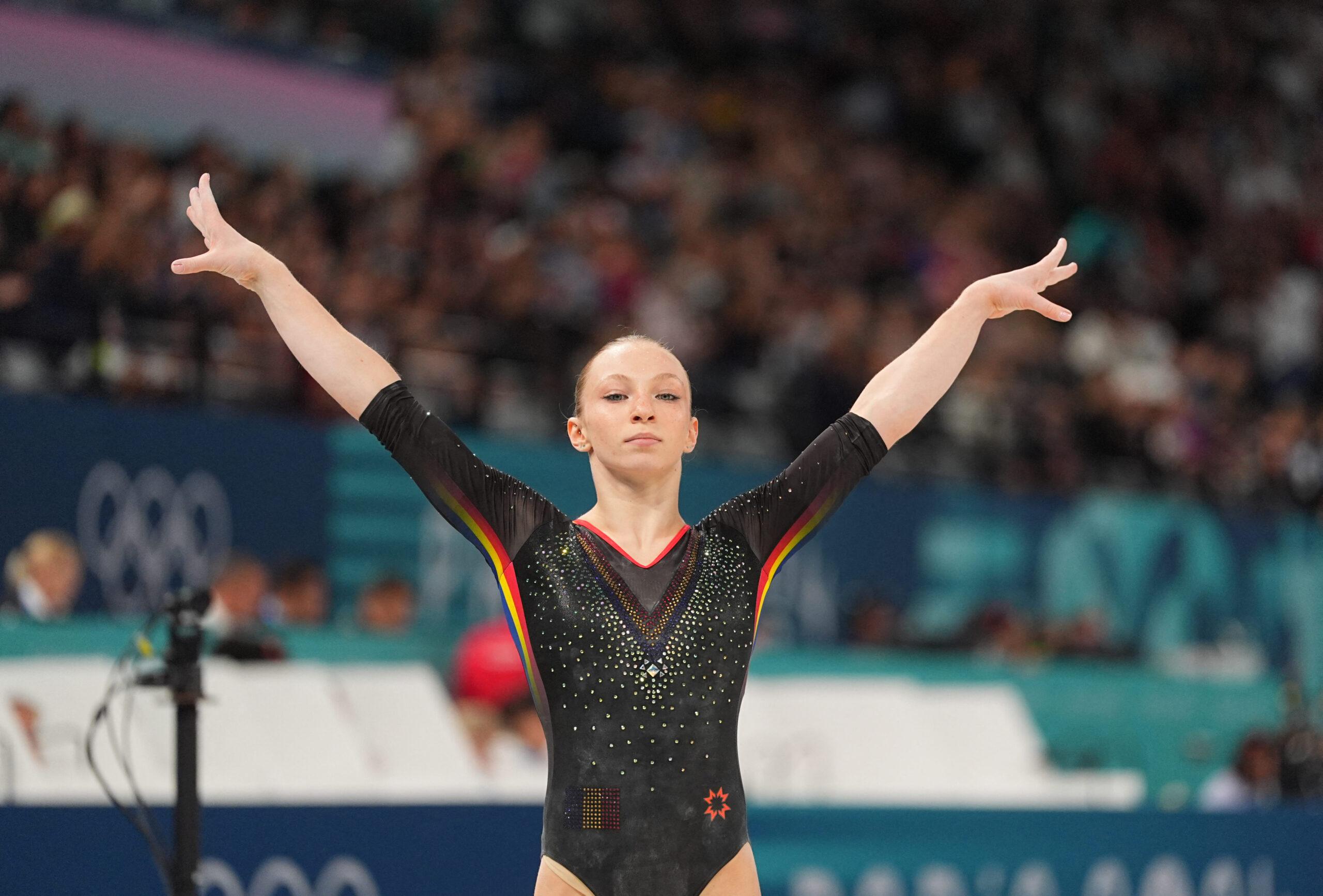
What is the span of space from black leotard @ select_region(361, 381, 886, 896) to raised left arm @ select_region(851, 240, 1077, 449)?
6cm

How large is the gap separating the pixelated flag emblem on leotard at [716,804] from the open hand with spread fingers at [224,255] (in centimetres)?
143

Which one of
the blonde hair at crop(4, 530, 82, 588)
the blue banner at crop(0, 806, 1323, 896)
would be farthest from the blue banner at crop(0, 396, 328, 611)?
the blue banner at crop(0, 806, 1323, 896)

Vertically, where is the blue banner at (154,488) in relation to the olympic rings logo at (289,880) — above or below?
above

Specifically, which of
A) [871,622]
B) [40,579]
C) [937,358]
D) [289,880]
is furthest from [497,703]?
[937,358]

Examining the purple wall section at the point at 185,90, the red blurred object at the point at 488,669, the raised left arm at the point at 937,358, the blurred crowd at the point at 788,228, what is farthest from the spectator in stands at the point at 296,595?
the raised left arm at the point at 937,358

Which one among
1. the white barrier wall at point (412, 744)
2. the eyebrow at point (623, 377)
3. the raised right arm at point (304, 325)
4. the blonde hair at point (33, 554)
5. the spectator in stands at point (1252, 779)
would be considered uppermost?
the raised right arm at point (304, 325)

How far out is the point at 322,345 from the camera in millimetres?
3654

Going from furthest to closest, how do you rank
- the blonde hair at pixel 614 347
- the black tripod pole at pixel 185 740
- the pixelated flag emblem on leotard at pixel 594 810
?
the black tripod pole at pixel 185 740
the blonde hair at pixel 614 347
the pixelated flag emblem on leotard at pixel 594 810

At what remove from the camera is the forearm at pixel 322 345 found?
3.66m

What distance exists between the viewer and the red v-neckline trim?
3709 mm

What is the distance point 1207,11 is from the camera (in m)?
19.4

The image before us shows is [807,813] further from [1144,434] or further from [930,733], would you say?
[1144,434]

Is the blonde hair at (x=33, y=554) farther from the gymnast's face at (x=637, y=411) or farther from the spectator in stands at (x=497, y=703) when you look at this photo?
the gymnast's face at (x=637, y=411)

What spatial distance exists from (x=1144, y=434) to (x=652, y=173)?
438 cm
